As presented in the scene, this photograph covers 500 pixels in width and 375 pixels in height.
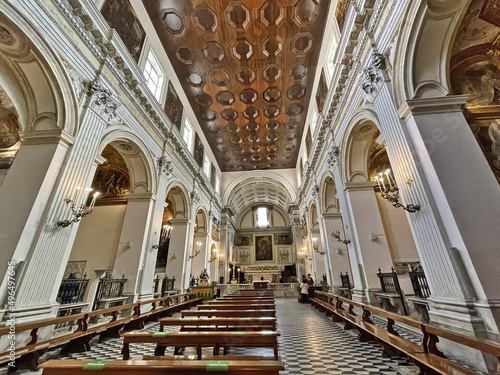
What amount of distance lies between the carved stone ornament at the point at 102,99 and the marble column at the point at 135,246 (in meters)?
3.19

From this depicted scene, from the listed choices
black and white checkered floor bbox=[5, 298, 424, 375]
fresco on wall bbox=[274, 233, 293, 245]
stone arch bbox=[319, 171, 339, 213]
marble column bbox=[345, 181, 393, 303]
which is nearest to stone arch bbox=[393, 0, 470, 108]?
marble column bbox=[345, 181, 393, 303]

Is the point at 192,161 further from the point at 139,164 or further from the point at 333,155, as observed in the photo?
the point at 333,155

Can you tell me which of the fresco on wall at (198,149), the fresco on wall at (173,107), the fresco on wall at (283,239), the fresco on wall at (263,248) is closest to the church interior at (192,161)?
the fresco on wall at (173,107)

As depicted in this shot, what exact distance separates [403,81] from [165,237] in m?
12.6

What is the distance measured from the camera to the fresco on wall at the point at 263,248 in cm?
2447

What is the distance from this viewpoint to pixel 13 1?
145 inches

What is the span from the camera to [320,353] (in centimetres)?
362

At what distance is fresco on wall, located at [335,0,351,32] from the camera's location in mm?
6493

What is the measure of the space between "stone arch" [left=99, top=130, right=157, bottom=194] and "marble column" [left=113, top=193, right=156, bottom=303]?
32 cm

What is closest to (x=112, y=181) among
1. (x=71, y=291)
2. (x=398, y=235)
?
(x=71, y=291)

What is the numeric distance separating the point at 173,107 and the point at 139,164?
3369 mm

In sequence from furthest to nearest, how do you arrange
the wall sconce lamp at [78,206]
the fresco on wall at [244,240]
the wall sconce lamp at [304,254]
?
the fresco on wall at [244,240] < the wall sconce lamp at [304,254] < the wall sconce lamp at [78,206]

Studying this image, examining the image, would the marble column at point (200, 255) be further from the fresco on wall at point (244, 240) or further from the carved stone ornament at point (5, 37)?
the carved stone ornament at point (5, 37)

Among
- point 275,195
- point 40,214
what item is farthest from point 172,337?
point 275,195
